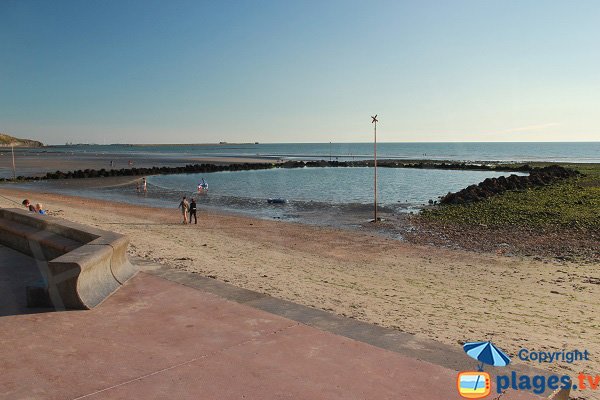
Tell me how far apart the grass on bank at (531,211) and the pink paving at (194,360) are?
65.3 ft

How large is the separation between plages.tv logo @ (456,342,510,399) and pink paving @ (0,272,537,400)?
0.11 metres

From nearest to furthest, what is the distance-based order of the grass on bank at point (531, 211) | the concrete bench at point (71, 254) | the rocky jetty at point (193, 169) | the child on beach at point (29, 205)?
the concrete bench at point (71, 254), the child on beach at point (29, 205), the grass on bank at point (531, 211), the rocky jetty at point (193, 169)

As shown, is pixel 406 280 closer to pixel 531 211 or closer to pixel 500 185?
pixel 531 211

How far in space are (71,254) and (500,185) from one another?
37.9 metres

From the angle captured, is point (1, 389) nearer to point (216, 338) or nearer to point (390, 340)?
point (216, 338)

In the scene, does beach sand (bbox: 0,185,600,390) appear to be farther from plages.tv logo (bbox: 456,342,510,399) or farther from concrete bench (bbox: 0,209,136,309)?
concrete bench (bbox: 0,209,136,309)

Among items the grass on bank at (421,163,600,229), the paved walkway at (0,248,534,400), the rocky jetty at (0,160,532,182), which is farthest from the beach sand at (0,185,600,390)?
the rocky jetty at (0,160,532,182)

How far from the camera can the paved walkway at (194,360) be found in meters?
3.94

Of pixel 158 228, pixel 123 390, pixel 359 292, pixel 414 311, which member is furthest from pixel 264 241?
pixel 123 390

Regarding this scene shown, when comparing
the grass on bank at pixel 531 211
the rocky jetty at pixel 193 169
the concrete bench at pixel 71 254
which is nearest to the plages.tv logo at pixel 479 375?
the concrete bench at pixel 71 254

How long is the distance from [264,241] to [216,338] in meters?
12.9

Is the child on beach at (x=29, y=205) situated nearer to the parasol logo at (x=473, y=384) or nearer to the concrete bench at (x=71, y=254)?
the concrete bench at (x=71, y=254)

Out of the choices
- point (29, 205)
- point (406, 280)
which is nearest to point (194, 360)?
point (406, 280)

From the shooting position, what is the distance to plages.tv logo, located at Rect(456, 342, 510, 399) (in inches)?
155
